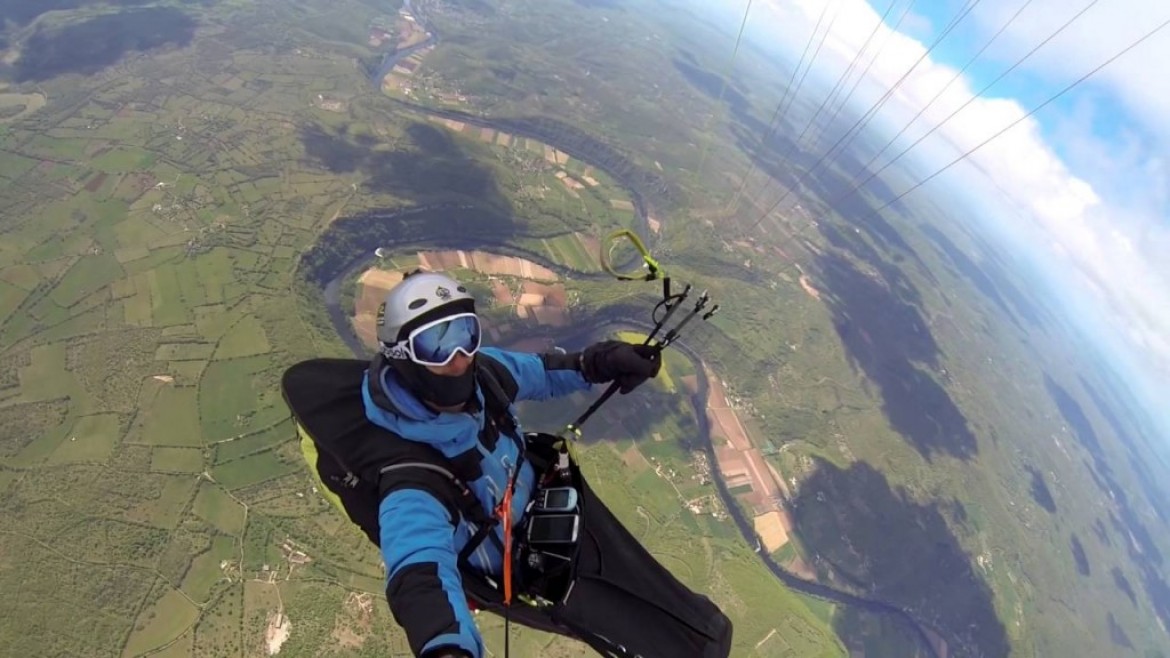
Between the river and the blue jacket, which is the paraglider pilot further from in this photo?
the river

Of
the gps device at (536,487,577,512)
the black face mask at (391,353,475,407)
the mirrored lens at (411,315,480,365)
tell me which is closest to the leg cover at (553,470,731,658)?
the gps device at (536,487,577,512)

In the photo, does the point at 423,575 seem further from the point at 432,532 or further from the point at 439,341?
the point at 439,341

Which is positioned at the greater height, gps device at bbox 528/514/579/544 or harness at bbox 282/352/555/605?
harness at bbox 282/352/555/605

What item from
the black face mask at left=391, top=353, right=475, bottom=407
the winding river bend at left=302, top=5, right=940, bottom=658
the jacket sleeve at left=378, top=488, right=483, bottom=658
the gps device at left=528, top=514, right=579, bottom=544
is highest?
the black face mask at left=391, top=353, right=475, bottom=407

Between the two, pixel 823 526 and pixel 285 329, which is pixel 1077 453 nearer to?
pixel 823 526

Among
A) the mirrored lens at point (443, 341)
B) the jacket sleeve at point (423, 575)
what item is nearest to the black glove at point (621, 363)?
the mirrored lens at point (443, 341)

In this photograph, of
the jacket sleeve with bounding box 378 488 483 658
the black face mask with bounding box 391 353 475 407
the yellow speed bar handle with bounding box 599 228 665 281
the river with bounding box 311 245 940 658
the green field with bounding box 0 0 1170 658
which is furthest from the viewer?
the river with bounding box 311 245 940 658

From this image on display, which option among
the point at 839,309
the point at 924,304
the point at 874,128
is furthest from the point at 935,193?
the point at 839,309
